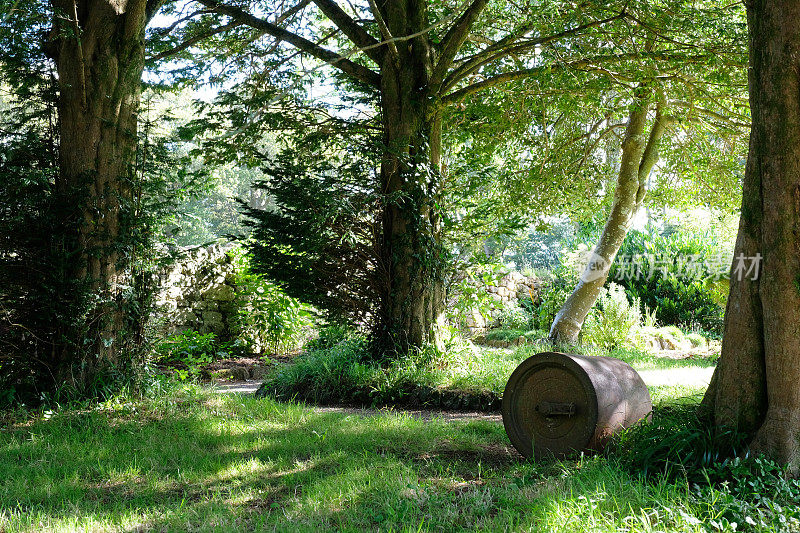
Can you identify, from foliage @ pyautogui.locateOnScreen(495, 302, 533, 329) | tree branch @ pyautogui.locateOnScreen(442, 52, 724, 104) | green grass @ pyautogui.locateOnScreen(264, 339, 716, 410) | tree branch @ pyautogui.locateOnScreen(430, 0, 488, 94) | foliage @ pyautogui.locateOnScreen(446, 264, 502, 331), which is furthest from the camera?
foliage @ pyautogui.locateOnScreen(495, 302, 533, 329)

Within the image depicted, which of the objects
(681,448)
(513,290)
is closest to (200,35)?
(681,448)

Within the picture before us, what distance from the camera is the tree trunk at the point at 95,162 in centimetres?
556

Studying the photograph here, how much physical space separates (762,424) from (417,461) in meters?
2.23

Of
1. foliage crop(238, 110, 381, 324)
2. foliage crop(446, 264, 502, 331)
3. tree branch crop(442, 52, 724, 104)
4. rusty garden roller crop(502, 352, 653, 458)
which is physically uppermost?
tree branch crop(442, 52, 724, 104)

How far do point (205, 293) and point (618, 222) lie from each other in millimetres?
7546

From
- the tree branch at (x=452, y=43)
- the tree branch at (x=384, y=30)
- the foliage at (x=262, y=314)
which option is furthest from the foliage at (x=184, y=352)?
the tree branch at (x=452, y=43)

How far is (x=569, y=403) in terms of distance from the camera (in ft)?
13.9

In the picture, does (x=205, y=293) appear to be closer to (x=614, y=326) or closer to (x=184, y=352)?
(x=184, y=352)

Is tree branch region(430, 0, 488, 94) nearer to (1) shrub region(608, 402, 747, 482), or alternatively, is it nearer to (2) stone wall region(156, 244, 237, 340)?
(1) shrub region(608, 402, 747, 482)

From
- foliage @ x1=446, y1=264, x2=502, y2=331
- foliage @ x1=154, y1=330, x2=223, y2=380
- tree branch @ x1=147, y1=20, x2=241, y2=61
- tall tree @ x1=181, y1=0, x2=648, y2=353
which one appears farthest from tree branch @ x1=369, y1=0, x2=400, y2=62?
foliage @ x1=154, y1=330, x2=223, y2=380

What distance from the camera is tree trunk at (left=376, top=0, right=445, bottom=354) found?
287 inches

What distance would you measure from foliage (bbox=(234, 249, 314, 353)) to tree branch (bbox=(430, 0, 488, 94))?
15.5 ft

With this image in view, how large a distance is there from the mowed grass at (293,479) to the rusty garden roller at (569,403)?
0.66 ft

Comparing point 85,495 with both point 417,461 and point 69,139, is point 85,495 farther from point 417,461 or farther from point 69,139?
point 69,139
